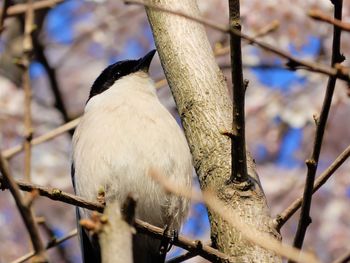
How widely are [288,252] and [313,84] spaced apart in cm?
505

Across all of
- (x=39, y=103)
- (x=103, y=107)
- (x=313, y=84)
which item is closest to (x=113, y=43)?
(x=39, y=103)

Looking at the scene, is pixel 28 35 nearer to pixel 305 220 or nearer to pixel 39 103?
pixel 305 220

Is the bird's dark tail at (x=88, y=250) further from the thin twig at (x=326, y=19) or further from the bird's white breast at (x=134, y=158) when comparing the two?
the thin twig at (x=326, y=19)

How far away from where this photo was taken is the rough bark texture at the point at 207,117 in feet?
7.03

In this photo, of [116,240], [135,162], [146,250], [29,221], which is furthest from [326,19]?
[146,250]

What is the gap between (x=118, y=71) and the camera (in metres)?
3.91

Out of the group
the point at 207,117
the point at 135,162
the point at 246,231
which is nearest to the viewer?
the point at 246,231

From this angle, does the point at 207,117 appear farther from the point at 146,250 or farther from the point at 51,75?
the point at 51,75

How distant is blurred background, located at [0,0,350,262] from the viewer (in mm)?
6035

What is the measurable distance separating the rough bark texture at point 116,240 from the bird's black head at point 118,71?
2.47 metres

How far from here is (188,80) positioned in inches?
100.0

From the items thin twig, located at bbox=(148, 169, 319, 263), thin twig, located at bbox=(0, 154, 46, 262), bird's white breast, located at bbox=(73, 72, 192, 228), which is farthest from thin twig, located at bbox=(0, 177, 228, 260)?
bird's white breast, located at bbox=(73, 72, 192, 228)

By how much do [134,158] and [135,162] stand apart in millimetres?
17

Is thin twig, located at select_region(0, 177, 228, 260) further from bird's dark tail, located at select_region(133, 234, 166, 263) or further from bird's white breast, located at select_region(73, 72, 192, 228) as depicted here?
bird's dark tail, located at select_region(133, 234, 166, 263)
